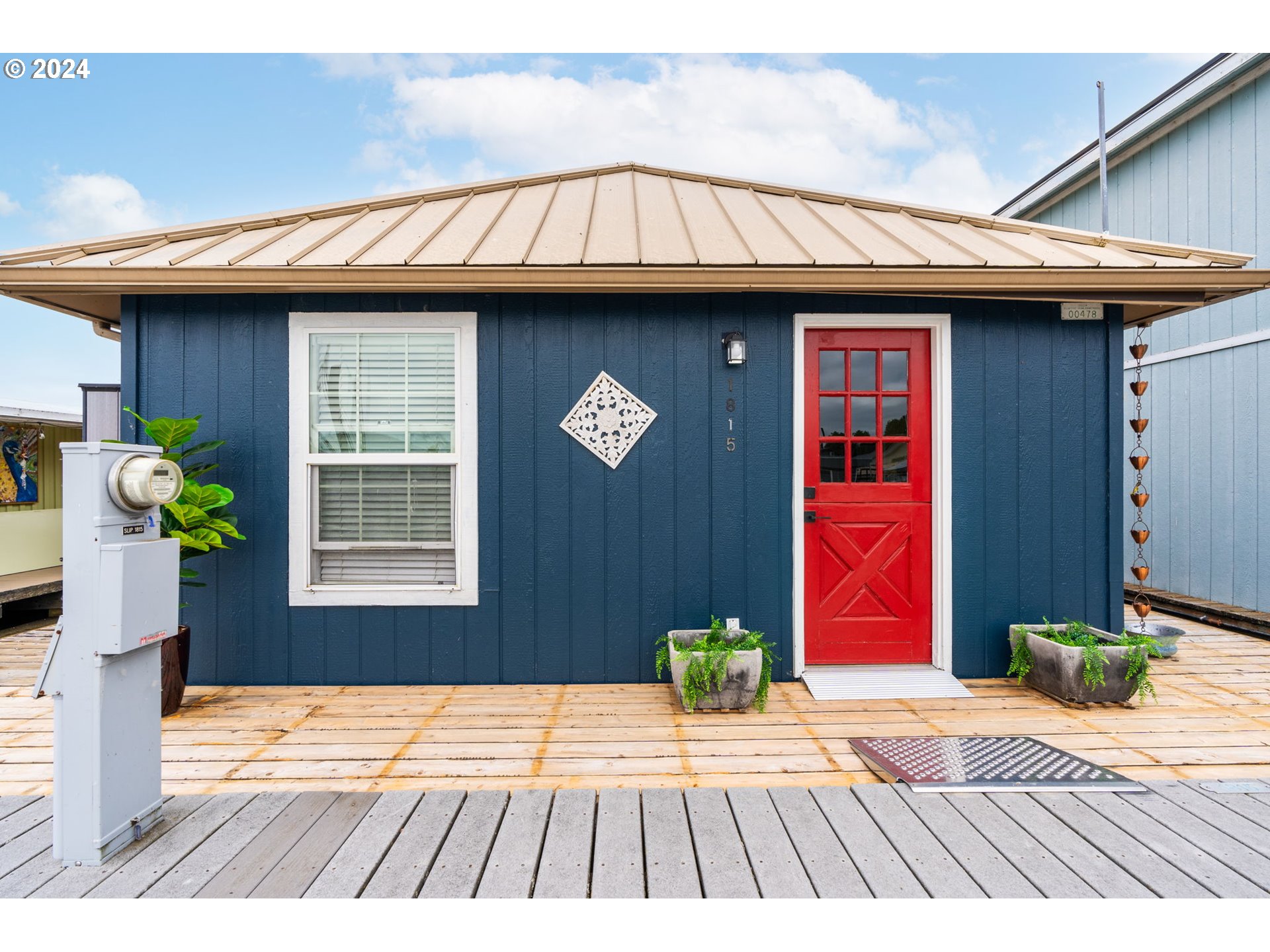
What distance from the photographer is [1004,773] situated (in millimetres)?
2240

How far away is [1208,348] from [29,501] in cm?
1135

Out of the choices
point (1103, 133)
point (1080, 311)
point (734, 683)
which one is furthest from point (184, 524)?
point (1103, 133)

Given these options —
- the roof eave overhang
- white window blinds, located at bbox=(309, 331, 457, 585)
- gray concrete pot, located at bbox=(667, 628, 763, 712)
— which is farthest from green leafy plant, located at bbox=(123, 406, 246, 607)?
gray concrete pot, located at bbox=(667, 628, 763, 712)

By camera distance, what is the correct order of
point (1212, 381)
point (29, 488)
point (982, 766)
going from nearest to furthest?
point (982, 766)
point (1212, 381)
point (29, 488)

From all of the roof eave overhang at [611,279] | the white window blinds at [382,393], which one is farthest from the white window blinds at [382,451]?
the roof eave overhang at [611,279]

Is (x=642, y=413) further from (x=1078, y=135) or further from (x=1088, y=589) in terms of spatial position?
(x=1078, y=135)

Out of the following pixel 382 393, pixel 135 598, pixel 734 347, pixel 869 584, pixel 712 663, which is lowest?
pixel 712 663

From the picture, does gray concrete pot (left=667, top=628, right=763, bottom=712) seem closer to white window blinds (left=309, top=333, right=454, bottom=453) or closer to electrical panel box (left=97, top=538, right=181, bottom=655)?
Result: white window blinds (left=309, top=333, right=454, bottom=453)

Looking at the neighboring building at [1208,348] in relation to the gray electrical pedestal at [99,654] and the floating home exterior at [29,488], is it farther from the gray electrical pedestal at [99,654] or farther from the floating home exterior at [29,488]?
the floating home exterior at [29,488]

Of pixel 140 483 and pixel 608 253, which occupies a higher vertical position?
pixel 608 253

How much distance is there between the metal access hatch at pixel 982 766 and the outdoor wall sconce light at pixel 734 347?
77.3 inches

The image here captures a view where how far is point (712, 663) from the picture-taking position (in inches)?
111

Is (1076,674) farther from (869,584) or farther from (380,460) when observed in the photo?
(380,460)

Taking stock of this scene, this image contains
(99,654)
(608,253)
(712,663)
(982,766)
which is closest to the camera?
(99,654)
